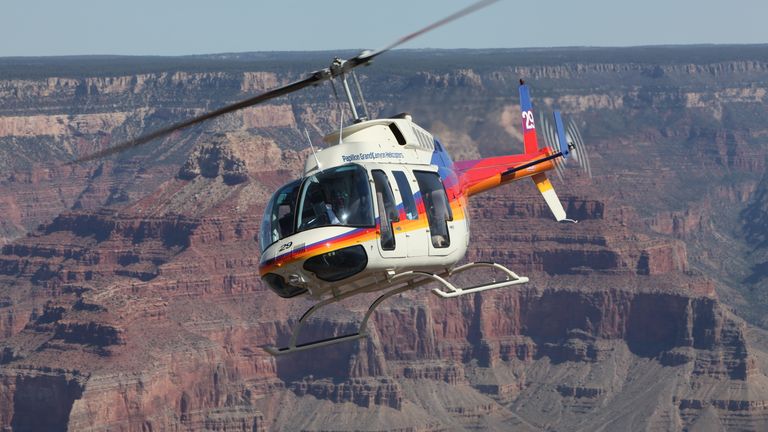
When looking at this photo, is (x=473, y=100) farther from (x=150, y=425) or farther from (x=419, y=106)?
(x=150, y=425)

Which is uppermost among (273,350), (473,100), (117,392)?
(117,392)

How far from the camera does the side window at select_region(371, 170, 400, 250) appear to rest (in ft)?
184

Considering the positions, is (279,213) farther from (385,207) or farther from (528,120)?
(528,120)

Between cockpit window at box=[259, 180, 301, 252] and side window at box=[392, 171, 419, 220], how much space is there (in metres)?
2.57

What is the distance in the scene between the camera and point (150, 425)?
199625 mm

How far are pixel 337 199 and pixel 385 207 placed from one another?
122 centimetres

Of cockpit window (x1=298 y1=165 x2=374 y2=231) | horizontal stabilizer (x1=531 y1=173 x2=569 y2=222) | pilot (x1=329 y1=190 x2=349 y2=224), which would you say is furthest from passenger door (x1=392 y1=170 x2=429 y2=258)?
horizontal stabilizer (x1=531 y1=173 x2=569 y2=222)

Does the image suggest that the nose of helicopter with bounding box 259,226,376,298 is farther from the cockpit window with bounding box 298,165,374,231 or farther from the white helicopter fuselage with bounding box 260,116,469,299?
the cockpit window with bounding box 298,165,374,231

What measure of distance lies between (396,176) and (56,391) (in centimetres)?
14510

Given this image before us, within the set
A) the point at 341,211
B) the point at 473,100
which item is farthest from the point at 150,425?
the point at 341,211

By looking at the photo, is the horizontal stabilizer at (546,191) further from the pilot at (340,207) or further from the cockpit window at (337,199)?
the pilot at (340,207)

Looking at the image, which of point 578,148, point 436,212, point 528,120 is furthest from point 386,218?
point 528,120

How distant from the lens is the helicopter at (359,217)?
55.4 meters

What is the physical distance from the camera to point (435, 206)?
5844cm
